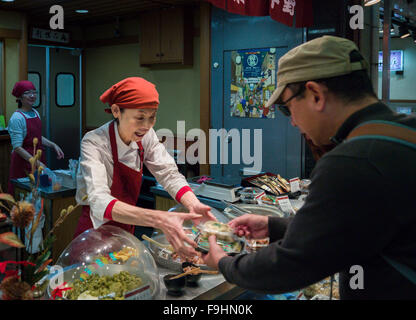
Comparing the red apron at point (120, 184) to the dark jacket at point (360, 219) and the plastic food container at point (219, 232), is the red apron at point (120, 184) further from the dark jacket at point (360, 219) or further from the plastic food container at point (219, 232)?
the dark jacket at point (360, 219)

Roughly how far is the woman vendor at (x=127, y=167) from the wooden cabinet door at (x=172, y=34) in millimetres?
4190

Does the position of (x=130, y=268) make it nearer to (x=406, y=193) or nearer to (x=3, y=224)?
(x=406, y=193)

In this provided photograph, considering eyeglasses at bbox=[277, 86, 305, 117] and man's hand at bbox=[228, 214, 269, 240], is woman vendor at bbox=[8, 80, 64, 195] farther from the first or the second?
eyeglasses at bbox=[277, 86, 305, 117]

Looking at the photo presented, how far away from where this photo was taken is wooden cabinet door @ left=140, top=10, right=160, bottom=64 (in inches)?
270

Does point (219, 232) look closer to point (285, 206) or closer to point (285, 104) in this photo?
point (285, 104)

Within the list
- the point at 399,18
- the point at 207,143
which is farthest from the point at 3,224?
the point at 399,18

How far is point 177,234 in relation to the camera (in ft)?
5.90

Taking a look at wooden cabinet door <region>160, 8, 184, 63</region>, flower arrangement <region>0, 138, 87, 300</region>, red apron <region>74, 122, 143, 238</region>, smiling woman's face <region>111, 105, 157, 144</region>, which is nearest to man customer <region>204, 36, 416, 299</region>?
flower arrangement <region>0, 138, 87, 300</region>

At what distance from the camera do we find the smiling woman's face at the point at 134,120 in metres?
2.34

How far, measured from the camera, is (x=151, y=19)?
22.7ft

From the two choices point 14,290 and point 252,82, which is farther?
point 252,82

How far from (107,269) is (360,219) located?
110 centimetres

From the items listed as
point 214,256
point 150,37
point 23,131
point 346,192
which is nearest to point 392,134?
point 346,192

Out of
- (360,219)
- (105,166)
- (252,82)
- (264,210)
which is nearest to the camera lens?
(360,219)
